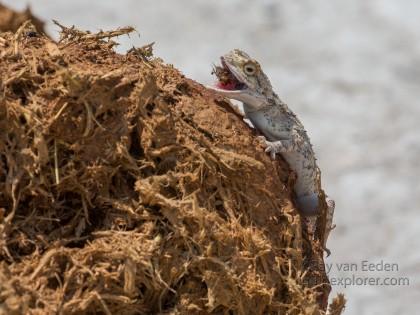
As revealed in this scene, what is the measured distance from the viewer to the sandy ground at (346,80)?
855 cm

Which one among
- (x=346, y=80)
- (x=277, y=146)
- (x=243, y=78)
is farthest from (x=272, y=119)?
(x=346, y=80)

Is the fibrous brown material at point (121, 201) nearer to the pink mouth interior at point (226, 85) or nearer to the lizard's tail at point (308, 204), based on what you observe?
the lizard's tail at point (308, 204)

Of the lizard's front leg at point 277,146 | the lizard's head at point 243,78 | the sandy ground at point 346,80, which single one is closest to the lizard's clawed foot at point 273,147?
the lizard's front leg at point 277,146

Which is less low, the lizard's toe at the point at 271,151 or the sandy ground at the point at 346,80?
the sandy ground at the point at 346,80

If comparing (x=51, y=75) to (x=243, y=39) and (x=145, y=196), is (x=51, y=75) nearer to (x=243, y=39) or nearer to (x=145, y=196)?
(x=145, y=196)

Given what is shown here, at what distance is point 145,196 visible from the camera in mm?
3648

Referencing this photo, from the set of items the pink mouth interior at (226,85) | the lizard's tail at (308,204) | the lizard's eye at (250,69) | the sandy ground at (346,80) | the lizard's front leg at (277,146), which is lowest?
the lizard's tail at (308,204)

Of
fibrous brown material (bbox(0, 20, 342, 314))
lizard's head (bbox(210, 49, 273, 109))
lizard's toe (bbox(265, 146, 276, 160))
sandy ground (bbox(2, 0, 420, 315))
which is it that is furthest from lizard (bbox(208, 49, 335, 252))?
sandy ground (bbox(2, 0, 420, 315))

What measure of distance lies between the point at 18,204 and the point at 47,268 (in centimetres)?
28

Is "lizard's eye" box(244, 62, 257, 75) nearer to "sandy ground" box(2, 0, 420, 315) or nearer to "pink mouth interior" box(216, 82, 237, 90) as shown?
"pink mouth interior" box(216, 82, 237, 90)

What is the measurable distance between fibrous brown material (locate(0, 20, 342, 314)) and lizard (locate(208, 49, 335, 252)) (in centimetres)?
53

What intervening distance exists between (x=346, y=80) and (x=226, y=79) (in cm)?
603

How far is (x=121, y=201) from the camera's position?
3686 millimetres

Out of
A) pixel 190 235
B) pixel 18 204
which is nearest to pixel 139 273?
pixel 190 235
